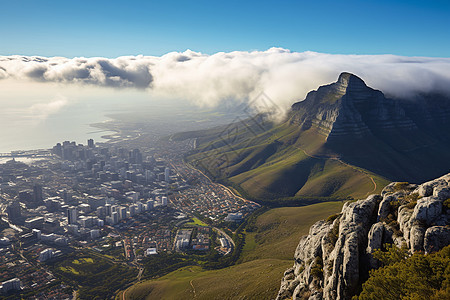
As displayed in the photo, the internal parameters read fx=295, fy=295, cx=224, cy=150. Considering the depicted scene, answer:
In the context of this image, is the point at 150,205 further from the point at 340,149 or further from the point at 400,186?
the point at 400,186

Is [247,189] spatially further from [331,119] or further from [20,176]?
[20,176]

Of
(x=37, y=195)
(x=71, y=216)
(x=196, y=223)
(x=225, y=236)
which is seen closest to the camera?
(x=225, y=236)

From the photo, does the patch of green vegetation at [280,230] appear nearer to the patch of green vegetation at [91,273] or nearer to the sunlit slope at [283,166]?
the sunlit slope at [283,166]

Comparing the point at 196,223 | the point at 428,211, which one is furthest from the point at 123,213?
the point at 428,211

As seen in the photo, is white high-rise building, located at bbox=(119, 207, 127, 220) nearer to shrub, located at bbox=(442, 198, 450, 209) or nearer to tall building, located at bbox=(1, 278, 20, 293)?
tall building, located at bbox=(1, 278, 20, 293)

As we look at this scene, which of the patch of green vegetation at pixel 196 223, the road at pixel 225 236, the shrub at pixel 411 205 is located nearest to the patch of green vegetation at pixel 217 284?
the road at pixel 225 236

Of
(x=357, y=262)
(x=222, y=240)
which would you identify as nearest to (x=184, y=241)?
(x=222, y=240)
